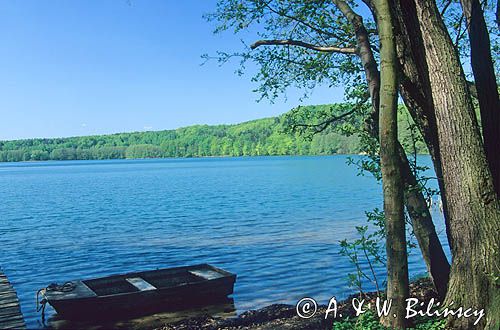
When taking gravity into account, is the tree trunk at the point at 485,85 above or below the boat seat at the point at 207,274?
above

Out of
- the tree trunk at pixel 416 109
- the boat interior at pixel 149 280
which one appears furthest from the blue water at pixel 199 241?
the tree trunk at pixel 416 109

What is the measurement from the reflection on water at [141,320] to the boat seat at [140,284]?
0.77 m

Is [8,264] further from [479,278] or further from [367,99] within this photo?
[479,278]

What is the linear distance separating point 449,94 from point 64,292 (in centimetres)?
1180

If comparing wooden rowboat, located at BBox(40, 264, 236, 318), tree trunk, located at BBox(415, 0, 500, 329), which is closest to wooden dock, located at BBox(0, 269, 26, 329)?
wooden rowboat, located at BBox(40, 264, 236, 318)

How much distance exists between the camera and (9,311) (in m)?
11.9

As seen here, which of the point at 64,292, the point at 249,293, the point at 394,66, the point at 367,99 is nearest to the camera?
the point at 394,66

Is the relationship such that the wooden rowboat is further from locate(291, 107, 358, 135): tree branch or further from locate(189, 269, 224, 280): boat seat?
locate(291, 107, 358, 135): tree branch

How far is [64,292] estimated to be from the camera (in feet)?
47.3

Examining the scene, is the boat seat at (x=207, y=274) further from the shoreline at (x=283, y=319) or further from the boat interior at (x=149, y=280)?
the shoreline at (x=283, y=319)

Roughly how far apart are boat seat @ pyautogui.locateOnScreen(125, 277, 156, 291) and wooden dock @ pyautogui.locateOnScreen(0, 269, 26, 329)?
3.28 meters

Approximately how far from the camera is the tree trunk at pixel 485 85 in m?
7.08

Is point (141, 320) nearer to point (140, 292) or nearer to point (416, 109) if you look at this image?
point (140, 292)

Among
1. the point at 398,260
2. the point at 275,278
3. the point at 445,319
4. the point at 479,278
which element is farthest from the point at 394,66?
the point at 275,278
